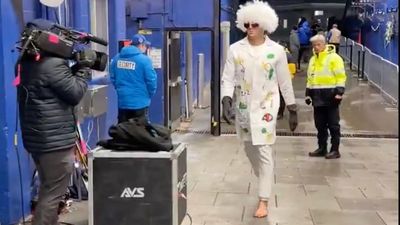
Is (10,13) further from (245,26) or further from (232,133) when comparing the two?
(232,133)

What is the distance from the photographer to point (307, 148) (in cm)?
859

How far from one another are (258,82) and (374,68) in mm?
12112

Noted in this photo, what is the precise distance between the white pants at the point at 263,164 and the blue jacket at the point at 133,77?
79.2 inches

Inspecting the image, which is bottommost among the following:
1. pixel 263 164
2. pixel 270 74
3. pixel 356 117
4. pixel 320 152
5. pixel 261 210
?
pixel 356 117

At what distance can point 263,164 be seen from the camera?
199 inches

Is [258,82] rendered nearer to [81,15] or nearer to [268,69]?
[268,69]


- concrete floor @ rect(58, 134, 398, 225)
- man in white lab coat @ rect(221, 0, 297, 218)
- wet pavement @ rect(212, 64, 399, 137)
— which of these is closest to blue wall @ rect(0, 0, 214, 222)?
concrete floor @ rect(58, 134, 398, 225)

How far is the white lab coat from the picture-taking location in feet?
16.3

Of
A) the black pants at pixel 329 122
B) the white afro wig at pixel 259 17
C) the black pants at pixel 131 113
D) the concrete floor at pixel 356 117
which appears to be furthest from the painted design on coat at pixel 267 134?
the concrete floor at pixel 356 117

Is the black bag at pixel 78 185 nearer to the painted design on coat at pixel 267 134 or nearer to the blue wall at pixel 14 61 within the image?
the blue wall at pixel 14 61

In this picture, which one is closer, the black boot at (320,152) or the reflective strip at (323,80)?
the reflective strip at (323,80)

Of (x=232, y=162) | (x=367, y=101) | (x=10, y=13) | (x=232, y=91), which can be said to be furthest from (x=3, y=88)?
(x=367, y=101)

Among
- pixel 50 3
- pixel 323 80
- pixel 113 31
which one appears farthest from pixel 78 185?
pixel 323 80

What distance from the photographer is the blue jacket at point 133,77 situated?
6738 mm
